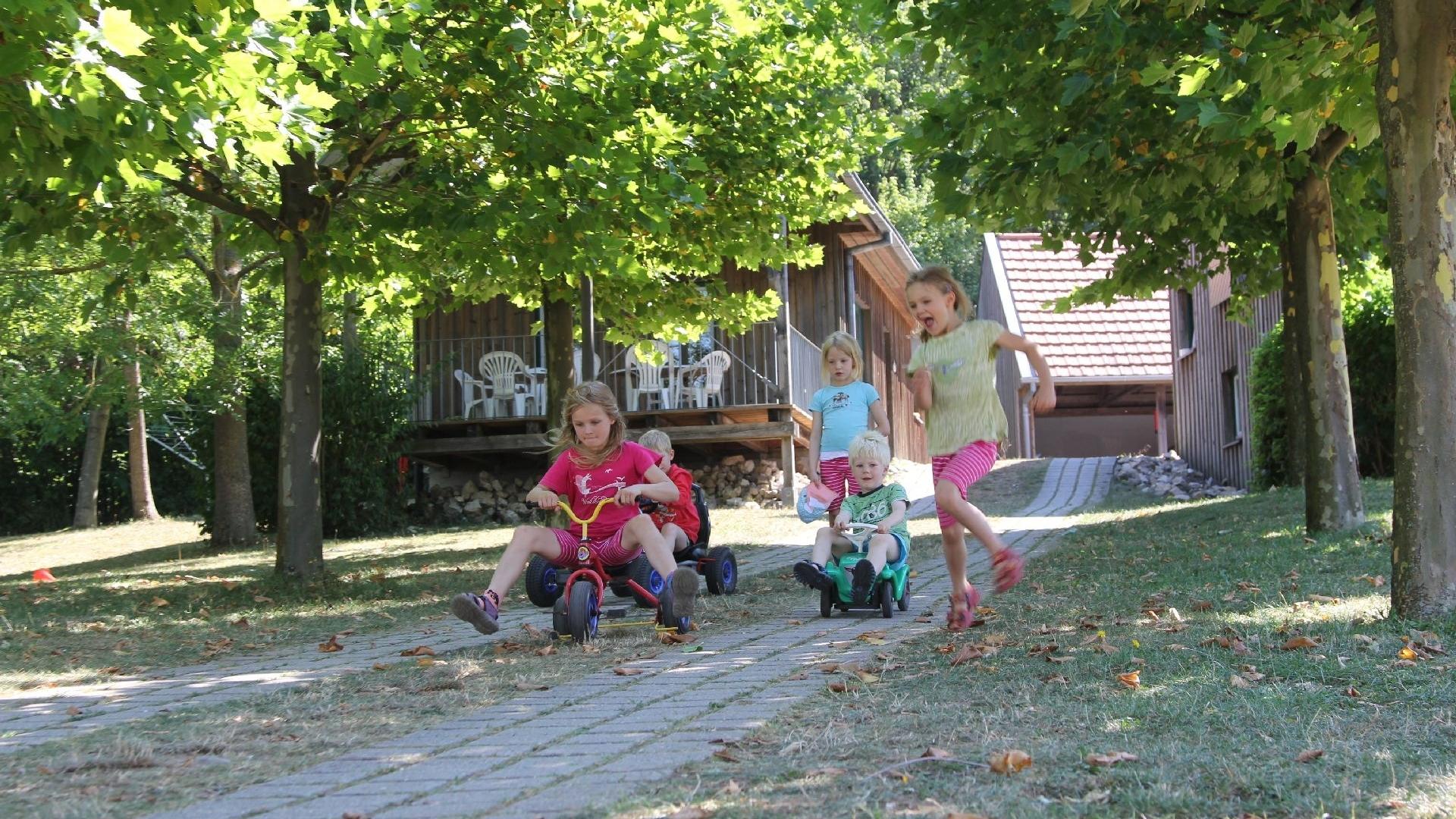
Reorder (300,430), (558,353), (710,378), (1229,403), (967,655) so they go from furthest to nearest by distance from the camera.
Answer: (1229,403), (710,378), (558,353), (300,430), (967,655)

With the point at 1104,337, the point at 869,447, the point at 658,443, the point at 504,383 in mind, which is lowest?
the point at 869,447

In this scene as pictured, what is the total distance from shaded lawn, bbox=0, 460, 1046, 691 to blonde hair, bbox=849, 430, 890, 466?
3031mm

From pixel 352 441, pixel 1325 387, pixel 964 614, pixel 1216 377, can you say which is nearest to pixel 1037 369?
pixel 964 614

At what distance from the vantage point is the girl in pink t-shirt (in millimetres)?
7164

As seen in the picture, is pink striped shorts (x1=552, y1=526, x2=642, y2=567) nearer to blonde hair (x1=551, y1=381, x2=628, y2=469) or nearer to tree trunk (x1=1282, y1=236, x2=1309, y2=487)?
blonde hair (x1=551, y1=381, x2=628, y2=469)

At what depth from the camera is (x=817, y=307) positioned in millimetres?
25500

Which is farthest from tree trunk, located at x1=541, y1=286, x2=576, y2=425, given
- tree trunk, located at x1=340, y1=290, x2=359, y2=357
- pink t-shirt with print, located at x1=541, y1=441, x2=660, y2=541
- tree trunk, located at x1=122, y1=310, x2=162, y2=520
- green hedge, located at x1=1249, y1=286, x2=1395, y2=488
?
tree trunk, located at x1=122, y1=310, x2=162, y2=520

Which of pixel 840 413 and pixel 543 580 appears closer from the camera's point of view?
pixel 543 580

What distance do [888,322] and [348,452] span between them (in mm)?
16639

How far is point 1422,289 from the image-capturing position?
5.92 m

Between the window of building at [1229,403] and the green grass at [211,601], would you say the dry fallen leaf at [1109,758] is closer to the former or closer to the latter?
the green grass at [211,601]

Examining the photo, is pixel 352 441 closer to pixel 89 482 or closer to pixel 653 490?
pixel 89 482

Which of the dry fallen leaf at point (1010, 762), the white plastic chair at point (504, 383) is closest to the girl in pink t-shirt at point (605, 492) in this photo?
the dry fallen leaf at point (1010, 762)

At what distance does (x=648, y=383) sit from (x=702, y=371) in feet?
2.74
